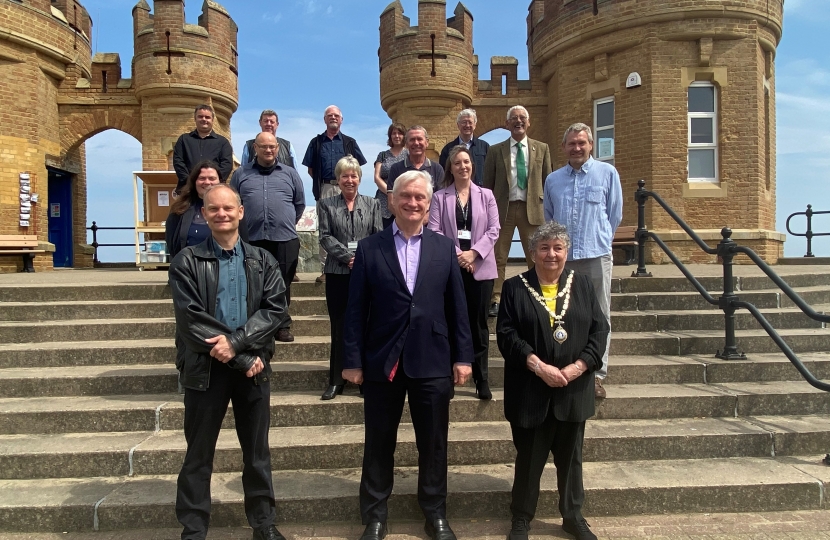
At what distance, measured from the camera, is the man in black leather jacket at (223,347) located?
9.02 feet

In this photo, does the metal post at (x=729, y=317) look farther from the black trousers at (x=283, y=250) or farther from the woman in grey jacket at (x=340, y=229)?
the black trousers at (x=283, y=250)

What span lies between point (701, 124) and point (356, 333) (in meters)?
10.8

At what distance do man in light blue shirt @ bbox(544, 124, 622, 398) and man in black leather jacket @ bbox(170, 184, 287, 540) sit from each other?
2159mm

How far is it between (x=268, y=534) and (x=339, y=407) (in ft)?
4.24

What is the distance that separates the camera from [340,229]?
14.0ft

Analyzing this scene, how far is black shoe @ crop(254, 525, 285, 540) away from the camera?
2.99m

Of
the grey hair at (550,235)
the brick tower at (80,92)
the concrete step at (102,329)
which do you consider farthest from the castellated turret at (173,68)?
the grey hair at (550,235)

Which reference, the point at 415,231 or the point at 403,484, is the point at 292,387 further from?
the point at 415,231

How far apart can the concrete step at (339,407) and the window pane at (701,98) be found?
326 inches

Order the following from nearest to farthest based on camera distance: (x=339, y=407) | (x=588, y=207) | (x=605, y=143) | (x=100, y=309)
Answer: (x=588, y=207)
(x=339, y=407)
(x=100, y=309)
(x=605, y=143)

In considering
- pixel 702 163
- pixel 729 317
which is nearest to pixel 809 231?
pixel 702 163

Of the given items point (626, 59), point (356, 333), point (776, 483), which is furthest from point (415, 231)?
point (626, 59)

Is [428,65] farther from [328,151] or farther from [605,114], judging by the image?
[328,151]

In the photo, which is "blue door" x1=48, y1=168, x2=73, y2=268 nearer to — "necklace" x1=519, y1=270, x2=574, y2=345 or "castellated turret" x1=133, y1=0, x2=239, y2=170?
"castellated turret" x1=133, y1=0, x2=239, y2=170
